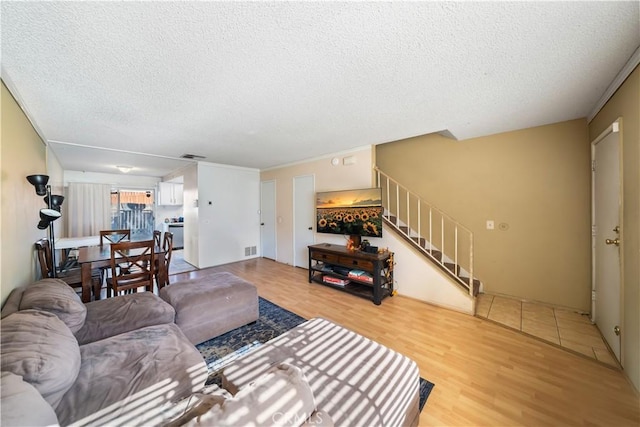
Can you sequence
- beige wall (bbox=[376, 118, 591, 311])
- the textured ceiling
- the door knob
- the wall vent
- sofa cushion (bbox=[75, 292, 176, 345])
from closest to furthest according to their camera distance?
the textured ceiling → sofa cushion (bbox=[75, 292, 176, 345]) → the door knob → beige wall (bbox=[376, 118, 591, 311]) → the wall vent

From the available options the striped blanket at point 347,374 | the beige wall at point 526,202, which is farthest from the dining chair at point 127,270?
the beige wall at point 526,202

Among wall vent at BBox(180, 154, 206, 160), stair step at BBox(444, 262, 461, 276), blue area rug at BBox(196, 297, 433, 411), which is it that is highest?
wall vent at BBox(180, 154, 206, 160)

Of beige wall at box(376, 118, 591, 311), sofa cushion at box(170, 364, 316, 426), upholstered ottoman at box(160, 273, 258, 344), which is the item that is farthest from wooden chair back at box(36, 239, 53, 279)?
beige wall at box(376, 118, 591, 311)

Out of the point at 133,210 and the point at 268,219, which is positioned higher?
the point at 133,210

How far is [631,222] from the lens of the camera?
5.74ft

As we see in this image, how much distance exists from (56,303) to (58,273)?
1852 mm

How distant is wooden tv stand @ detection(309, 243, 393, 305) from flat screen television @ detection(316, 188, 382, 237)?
346 mm

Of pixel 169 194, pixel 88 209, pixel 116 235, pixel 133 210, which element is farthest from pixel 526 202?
pixel 133 210

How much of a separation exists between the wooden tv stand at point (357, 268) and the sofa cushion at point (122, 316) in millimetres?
2246

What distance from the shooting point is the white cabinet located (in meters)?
6.95

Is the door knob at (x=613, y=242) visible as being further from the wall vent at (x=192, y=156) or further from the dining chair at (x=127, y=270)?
the wall vent at (x=192, y=156)

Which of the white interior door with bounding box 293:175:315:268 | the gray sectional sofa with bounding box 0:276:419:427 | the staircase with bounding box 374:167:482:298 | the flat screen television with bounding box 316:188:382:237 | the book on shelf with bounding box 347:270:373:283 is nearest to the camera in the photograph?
the gray sectional sofa with bounding box 0:276:419:427

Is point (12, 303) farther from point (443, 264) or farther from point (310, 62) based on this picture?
point (443, 264)

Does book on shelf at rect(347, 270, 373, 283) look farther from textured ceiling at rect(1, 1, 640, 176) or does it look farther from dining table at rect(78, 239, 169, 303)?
dining table at rect(78, 239, 169, 303)
